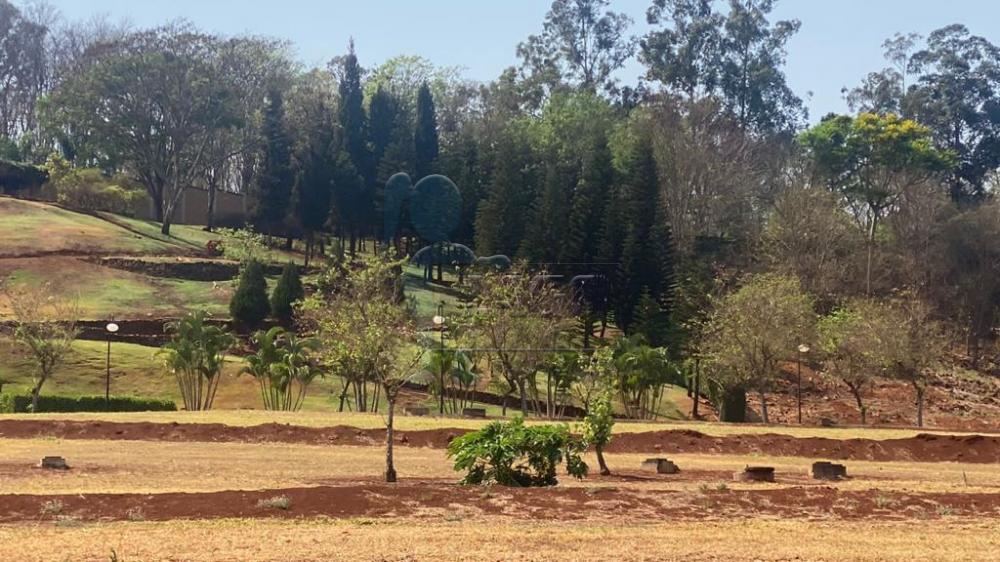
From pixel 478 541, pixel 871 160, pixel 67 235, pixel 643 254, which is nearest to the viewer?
pixel 478 541

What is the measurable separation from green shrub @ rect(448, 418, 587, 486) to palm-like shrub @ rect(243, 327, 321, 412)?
2865 centimetres

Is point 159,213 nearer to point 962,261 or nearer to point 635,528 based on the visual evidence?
point 962,261

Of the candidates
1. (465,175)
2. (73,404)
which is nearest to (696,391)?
(73,404)

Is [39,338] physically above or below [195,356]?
above

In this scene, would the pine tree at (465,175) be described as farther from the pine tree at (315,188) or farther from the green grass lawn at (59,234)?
the green grass lawn at (59,234)

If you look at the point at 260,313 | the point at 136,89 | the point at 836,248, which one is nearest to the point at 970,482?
the point at 260,313

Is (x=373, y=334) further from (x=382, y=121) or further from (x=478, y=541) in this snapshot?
(x=382, y=121)

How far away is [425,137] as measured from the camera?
97188mm

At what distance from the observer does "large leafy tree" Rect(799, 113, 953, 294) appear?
91.2 meters

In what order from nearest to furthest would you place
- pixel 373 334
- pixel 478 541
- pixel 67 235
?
pixel 478 541
pixel 373 334
pixel 67 235

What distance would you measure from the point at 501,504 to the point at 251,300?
50696 mm

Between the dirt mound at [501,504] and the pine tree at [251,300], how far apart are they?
46.9 metres

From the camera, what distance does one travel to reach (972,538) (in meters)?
18.0

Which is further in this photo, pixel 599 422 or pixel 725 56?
pixel 725 56
